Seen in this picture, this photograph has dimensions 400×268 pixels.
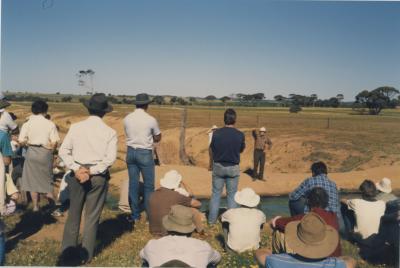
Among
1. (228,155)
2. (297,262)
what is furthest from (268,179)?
(297,262)

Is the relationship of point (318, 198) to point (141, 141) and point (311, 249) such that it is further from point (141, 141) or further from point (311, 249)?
point (141, 141)

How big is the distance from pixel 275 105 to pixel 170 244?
241 feet

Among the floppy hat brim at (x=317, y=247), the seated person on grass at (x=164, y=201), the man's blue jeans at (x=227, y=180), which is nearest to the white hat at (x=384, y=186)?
the man's blue jeans at (x=227, y=180)

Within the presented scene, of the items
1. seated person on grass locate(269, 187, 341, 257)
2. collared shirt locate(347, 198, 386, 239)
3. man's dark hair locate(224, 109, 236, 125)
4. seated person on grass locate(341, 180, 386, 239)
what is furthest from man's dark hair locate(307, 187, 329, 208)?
man's dark hair locate(224, 109, 236, 125)

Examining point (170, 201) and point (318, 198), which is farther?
point (170, 201)

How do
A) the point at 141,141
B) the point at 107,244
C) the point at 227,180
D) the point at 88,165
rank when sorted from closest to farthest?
the point at 88,165 < the point at 107,244 < the point at 141,141 < the point at 227,180

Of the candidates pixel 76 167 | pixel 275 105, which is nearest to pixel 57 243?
pixel 76 167

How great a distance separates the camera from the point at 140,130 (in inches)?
252

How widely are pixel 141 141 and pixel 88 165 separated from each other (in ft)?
4.77

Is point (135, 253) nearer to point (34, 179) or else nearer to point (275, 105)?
point (34, 179)

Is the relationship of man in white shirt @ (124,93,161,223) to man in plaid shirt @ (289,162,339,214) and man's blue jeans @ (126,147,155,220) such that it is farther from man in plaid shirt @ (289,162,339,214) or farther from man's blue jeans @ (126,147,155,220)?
man in plaid shirt @ (289,162,339,214)

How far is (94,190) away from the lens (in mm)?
5020

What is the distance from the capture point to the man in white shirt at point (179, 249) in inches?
138

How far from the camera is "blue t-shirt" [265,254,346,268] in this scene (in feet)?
11.3
